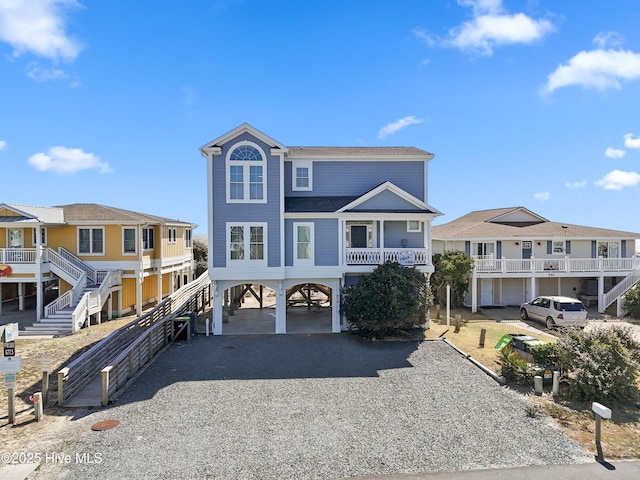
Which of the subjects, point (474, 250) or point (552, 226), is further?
point (552, 226)

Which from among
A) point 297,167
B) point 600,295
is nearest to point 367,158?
point 297,167

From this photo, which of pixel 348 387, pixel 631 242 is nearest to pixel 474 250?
pixel 631 242

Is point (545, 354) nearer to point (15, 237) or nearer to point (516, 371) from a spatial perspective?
point (516, 371)

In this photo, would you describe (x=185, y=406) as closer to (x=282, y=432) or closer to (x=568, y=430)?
(x=282, y=432)

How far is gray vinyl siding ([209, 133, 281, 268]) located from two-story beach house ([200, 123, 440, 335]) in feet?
0.15

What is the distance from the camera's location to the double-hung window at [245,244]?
17906 millimetres

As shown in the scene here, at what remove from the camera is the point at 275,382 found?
39.3ft

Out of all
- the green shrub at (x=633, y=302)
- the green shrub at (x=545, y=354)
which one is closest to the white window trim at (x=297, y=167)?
the green shrub at (x=545, y=354)

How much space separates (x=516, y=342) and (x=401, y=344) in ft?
14.7

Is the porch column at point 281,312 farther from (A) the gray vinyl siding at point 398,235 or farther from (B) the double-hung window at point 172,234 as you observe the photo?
(B) the double-hung window at point 172,234

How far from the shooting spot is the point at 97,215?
907 inches

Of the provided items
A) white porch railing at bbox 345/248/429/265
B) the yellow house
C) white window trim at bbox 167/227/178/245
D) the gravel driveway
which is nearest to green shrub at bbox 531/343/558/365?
the gravel driveway

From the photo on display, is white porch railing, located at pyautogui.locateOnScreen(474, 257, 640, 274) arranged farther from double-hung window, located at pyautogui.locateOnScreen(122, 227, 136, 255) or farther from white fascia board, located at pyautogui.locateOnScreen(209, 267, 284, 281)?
double-hung window, located at pyautogui.locateOnScreen(122, 227, 136, 255)

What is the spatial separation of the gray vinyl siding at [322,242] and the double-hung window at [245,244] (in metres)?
1.15
